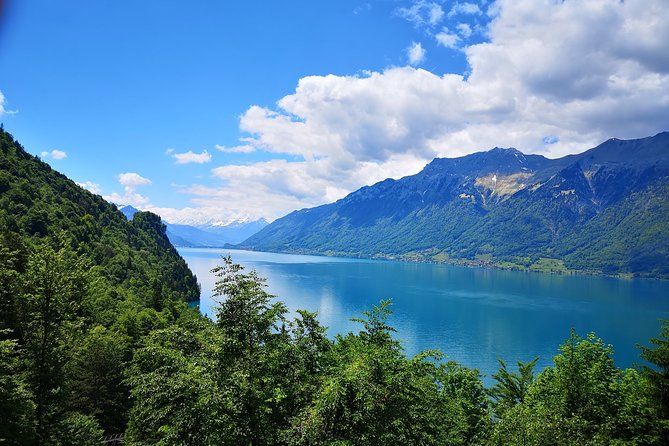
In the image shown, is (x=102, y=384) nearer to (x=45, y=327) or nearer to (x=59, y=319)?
(x=59, y=319)

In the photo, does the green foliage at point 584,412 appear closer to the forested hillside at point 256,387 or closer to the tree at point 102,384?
the forested hillside at point 256,387

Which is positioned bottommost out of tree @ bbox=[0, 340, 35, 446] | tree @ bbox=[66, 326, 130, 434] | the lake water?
the lake water

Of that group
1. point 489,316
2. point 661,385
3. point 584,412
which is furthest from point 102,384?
point 489,316

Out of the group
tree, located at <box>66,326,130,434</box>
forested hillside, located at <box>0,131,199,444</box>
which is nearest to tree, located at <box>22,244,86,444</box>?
forested hillside, located at <box>0,131,199,444</box>

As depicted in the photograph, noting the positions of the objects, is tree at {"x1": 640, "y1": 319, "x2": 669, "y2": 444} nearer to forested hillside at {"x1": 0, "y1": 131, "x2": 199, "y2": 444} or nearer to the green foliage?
the green foliage

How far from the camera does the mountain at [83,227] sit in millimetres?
80750

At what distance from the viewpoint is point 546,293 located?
19475 cm

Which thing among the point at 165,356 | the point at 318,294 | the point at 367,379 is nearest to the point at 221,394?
the point at 165,356

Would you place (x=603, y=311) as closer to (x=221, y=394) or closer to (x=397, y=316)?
(x=397, y=316)

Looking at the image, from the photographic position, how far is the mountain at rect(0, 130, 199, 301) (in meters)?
80.8

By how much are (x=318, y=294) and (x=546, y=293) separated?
115 meters

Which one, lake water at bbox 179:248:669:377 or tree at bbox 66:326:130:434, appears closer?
tree at bbox 66:326:130:434

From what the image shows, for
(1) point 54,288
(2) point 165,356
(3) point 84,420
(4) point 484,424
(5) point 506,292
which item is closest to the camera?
(2) point 165,356

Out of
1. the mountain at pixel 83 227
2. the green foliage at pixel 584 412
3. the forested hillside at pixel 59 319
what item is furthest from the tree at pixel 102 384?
the green foliage at pixel 584 412
